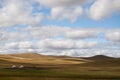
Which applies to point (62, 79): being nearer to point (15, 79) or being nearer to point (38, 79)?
point (38, 79)

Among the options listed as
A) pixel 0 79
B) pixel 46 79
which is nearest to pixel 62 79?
pixel 46 79

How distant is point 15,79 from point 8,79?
60.0 inches

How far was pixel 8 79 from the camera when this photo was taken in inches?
2594

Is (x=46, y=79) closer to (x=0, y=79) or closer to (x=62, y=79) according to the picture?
(x=62, y=79)

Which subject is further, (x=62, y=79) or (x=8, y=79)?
(x=62, y=79)

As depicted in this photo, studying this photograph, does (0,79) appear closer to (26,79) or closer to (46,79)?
(26,79)

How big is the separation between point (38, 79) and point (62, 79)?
19.9 ft

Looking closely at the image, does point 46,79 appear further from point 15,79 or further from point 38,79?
point 15,79

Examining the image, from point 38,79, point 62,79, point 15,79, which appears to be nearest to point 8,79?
point 15,79

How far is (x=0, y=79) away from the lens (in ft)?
211

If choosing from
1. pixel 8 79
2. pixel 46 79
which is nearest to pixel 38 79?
pixel 46 79

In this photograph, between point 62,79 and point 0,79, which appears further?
point 62,79

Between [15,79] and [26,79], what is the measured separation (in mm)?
2396

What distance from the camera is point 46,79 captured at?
224ft
